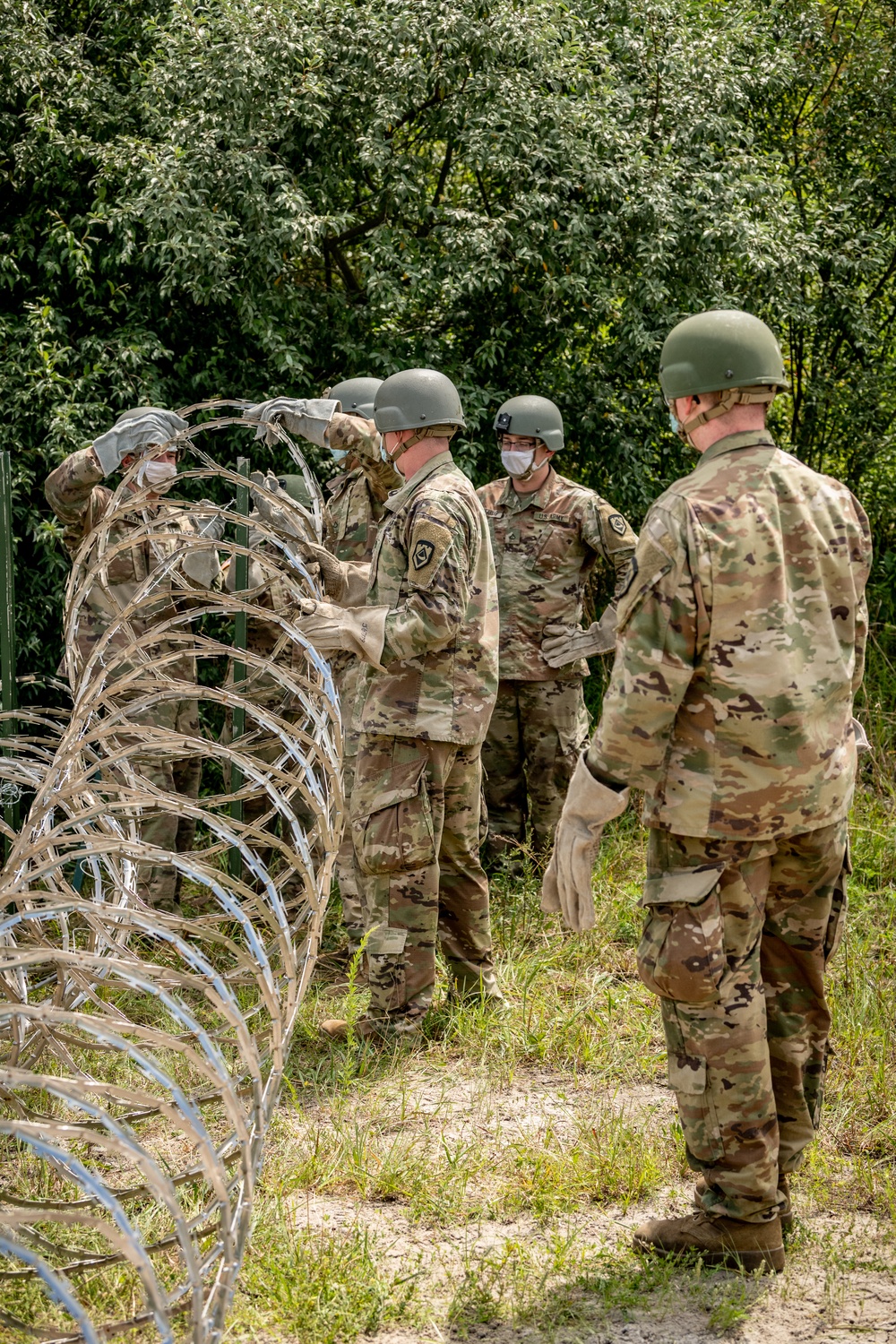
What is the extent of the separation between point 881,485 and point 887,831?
3929 mm

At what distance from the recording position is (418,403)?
175 inches

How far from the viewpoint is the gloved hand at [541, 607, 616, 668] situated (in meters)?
6.54

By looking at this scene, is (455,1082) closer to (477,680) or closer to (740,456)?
(477,680)

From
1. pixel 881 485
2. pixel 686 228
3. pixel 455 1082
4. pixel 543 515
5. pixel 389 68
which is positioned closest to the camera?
pixel 455 1082

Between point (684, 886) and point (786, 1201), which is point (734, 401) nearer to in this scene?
point (684, 886)

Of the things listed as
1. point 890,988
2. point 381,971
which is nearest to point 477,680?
point 381,971

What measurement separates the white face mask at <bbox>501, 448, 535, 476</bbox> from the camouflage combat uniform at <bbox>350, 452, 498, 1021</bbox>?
214 centimetres

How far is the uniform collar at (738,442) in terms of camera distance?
313 cm

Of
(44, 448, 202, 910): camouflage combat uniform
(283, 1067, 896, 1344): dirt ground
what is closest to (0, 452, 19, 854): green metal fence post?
(44, 448, 202, 910): camouflage combat uniform

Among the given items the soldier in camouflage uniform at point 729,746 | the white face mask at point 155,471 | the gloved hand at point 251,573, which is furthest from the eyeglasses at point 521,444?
the soldier in camouflage uniform at point 729,746

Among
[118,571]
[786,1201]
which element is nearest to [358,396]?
[118,571]

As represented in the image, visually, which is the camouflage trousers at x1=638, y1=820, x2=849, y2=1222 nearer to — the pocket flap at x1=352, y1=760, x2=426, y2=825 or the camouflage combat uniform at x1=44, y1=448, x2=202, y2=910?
the pocket flap at x1=352, y1=760, x2=426, y2=825

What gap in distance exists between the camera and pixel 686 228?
25.8 feet

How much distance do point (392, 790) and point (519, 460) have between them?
275 centimetres
